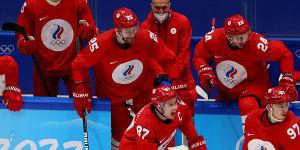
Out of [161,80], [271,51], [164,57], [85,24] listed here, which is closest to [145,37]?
[164,57]

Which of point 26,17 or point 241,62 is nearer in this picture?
point 241,62

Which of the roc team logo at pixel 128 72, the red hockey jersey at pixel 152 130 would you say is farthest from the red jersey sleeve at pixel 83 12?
the red hockey jersey at pixel 152 130

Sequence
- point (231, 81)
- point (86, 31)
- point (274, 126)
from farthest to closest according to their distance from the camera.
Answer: point (86, 31) → point (231, 81) → point (274, 126)

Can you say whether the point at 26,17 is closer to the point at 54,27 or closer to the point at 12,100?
the point at 54,27

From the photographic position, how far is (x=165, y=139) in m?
4.48

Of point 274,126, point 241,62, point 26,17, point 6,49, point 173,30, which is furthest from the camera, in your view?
point 6,49

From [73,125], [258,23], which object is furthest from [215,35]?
[258,23]

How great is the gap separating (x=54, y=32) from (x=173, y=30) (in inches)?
46.1

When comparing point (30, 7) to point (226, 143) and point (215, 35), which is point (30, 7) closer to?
point (215, 35)

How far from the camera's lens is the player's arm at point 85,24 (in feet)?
17.6

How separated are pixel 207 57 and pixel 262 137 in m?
1.02

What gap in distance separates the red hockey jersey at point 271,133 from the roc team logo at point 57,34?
1.98 meters

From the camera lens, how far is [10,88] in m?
4.91

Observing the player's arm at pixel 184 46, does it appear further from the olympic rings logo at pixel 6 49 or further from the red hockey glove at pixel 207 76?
the olympic rings logo at pixel 6 49
